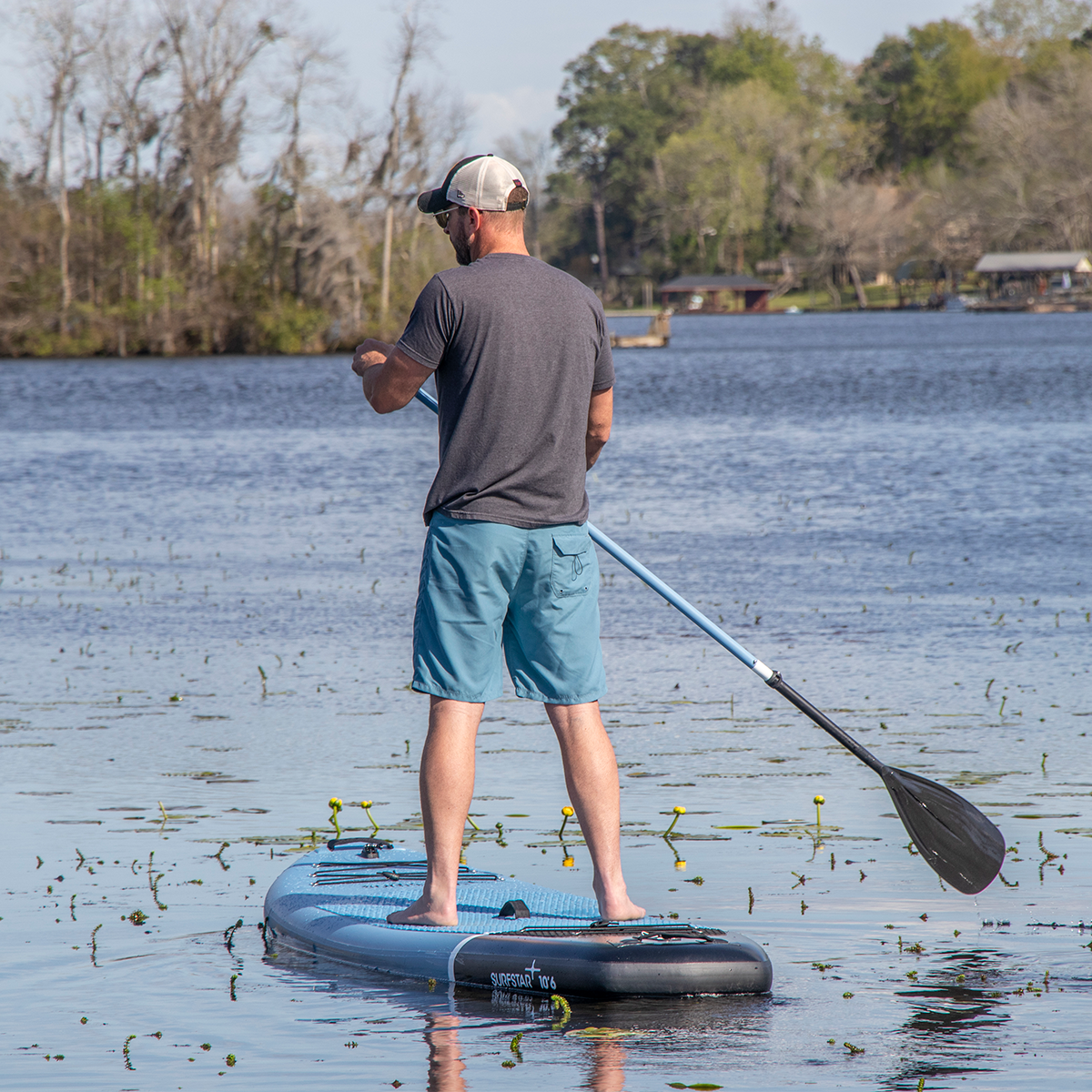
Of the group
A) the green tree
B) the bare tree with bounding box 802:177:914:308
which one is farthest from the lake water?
the green tree

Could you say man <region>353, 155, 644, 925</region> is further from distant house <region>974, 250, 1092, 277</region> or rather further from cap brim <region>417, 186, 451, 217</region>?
distant house <region>974, 250, 1092, 277</region>

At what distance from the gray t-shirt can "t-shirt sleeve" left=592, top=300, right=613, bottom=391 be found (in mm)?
93

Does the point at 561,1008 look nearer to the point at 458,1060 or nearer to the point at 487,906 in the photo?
the point at 458,1060

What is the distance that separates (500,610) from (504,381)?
0.62 meters

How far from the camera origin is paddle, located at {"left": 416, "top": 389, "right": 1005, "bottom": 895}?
17.0 ft

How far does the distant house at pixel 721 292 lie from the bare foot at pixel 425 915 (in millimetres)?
136232

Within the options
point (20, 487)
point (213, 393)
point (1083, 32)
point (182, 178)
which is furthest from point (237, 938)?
point (1083, 32)

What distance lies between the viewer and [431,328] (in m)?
4.58

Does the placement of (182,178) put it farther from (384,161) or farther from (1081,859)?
(1081,859)

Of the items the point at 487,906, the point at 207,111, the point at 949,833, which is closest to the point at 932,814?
the point at 949,833

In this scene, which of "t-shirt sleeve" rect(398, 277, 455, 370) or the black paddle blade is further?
the black paddle blade

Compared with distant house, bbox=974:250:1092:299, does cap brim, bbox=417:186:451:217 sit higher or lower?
lower

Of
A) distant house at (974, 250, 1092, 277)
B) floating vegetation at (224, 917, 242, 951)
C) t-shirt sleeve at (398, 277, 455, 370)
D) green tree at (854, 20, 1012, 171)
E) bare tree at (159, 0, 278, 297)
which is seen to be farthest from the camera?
green tree at (854, 20, 1012, 171)

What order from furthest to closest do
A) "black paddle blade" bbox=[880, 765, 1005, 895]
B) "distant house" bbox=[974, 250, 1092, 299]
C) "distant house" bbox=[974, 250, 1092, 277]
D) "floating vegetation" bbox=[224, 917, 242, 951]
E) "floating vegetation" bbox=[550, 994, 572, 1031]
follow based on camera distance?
1. "distant house" bbox=[974, 250, 1092, 299]
2. "distant house" bbox=[974, 250, 1092, 277]
3. "black paddle blade" bbox=[880, 765, 1005, 895]
4. "floating vegetation" bbox=[224, 917, 242, 951]
5. "floating vegetation" bbox=[550, 994, 572, 1031]
